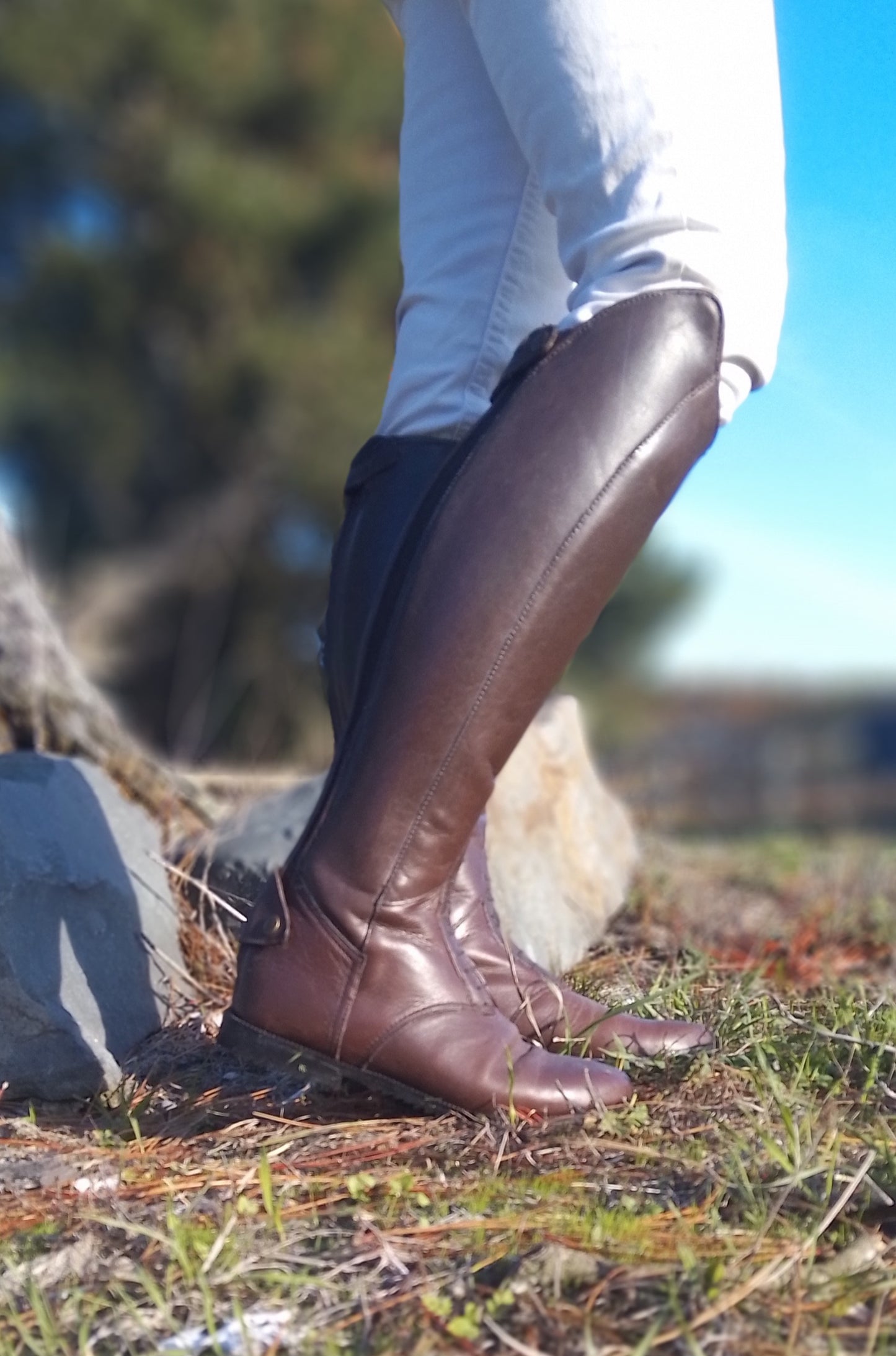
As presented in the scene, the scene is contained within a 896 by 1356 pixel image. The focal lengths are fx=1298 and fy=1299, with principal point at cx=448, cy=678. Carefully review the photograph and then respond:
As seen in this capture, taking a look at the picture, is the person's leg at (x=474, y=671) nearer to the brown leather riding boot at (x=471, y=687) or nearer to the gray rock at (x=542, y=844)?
the brown leather riding boot at (x=471, y=687)

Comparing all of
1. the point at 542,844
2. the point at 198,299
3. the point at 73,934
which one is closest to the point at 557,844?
the point at 542,844

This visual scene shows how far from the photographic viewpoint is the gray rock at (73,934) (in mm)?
1239

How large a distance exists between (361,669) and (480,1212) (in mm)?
451

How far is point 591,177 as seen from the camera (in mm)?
1045

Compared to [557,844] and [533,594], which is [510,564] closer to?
[533,594]

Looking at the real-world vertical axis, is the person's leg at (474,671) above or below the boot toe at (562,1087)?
Result: above

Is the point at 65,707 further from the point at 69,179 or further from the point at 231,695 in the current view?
the point at 69,179

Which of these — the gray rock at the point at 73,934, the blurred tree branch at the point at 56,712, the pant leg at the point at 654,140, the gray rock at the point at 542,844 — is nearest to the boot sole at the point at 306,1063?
the gray rock at the point at 73,934

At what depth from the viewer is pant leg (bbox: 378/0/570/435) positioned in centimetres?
121

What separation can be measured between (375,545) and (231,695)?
642 cm

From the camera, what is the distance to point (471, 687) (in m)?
1.05

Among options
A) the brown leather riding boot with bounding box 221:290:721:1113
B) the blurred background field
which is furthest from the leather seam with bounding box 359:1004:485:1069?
the blurred background field

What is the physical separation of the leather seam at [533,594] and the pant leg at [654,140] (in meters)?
0.04

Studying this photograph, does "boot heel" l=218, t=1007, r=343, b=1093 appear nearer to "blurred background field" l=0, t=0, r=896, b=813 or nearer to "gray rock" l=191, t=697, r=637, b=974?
"gray rock" l=191, t=697, r=637, b=974
